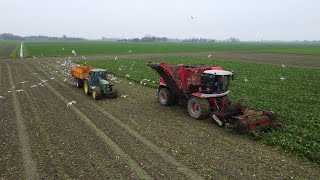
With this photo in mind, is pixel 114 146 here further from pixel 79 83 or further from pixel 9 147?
pixel 79 83

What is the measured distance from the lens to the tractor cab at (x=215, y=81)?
12297 mm

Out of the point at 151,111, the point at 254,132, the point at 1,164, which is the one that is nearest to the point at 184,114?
the point at 151,111

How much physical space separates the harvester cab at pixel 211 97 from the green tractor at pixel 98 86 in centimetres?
381

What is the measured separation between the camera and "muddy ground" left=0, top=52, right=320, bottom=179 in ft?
26.4

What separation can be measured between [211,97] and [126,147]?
447 centimetres

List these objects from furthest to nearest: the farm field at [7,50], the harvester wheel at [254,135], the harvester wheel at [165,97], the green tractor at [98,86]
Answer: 1. the farm field at [7,50]
2. the green tractor at [98,86]
3. the harvester wheel at [165,97]
4. the harvester wheel at [254,135]

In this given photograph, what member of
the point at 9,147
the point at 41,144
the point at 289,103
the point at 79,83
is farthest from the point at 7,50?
the point at 289,103

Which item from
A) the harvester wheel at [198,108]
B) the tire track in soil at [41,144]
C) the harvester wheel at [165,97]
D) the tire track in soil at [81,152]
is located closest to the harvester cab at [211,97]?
the harvester wheel at [198,108]

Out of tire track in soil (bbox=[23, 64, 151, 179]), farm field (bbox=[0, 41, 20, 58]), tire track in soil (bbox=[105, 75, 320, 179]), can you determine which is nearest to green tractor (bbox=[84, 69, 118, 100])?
tire track in soil (bbox=[23, 64, 151, 179])

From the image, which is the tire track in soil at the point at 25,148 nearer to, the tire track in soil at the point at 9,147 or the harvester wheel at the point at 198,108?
the tire track in soil at the point at 9,147

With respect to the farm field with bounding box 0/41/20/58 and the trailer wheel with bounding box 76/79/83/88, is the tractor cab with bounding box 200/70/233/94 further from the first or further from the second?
the farm field with bounding box 0/41/20/58

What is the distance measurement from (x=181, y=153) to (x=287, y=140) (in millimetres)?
3654

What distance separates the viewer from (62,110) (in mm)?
14500

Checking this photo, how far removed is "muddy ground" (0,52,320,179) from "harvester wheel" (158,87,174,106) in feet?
1.26
